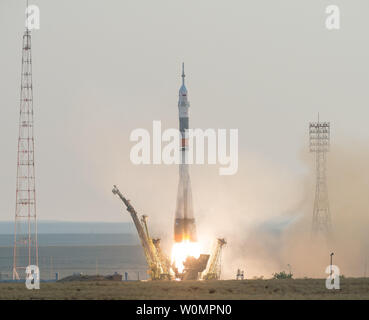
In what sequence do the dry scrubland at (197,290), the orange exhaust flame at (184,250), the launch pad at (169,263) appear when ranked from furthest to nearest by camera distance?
1. the orange exhaust flame at (184,250)
2. the launch pad at (169,263)
3. the dry scrubland at (197,290)

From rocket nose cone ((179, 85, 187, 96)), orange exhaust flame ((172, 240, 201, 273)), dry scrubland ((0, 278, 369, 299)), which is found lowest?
dry scrubland ((0, 278, 369, 299))

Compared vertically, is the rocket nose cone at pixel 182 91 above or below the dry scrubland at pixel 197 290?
above

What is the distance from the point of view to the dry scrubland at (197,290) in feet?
335

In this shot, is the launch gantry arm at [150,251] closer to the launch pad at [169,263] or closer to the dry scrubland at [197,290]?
the launch pad at [169,263]

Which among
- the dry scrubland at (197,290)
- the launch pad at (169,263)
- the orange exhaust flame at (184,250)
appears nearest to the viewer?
the dry scrubland at (197,290)

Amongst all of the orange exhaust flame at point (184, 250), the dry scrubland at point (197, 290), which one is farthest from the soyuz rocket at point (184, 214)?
the dry scrubland at point (197, 290)

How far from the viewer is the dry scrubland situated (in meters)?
102

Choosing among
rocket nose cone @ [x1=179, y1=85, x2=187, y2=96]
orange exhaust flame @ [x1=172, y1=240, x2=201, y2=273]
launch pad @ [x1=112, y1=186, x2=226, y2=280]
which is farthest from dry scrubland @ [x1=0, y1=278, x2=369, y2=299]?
rocket nose cone @ [x1=179, y1=85, x2=187, y2=96]

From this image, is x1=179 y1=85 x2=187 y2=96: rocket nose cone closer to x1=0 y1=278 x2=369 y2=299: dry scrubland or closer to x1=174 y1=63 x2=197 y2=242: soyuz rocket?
→ x1=174 y1=63 x2=197 y2=242: soyuz rocket

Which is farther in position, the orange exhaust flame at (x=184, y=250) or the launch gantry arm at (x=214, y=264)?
the orange exhaust flame at (x=184, y=250)
